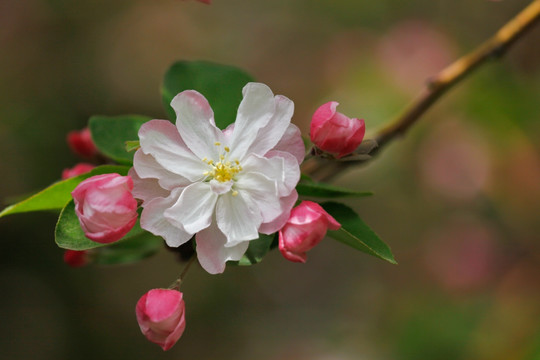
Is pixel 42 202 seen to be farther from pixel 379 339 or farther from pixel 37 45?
pixel 37 45

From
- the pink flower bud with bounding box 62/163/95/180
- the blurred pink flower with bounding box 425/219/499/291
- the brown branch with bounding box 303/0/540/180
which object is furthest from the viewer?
the blurred pink flower with bounding box 425/219/499/291

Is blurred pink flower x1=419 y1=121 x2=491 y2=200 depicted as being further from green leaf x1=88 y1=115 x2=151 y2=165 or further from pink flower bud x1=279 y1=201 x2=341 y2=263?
pink flower bud x1=279 y1=201 x2=341 y2=263

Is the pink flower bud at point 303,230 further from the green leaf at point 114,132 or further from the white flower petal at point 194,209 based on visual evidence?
the green leaf at point 114,132

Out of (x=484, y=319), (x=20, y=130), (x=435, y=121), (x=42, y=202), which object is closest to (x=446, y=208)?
(x=435, y=121)

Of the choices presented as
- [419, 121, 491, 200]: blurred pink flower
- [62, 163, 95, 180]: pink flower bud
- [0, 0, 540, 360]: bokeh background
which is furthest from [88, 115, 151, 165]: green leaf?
[419, 121, 491, 200]: blurred pink flower

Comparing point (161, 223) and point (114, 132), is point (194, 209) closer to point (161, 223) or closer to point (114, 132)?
point (161, 223)

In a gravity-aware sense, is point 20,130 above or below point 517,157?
below

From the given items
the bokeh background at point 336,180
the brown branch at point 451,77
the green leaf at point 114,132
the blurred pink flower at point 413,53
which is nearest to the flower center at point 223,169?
the green leaf at point 114,132
